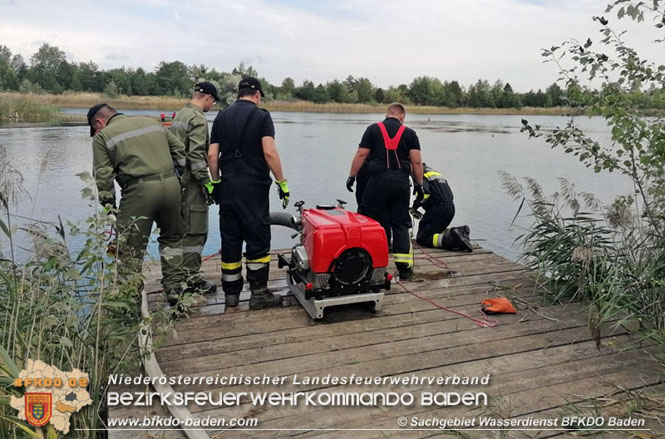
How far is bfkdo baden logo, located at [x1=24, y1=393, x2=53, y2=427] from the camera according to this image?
6.14 feet

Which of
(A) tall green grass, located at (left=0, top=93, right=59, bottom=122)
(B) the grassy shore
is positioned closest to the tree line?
(B) the grassy shore

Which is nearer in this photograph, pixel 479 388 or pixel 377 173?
pixel 479 388

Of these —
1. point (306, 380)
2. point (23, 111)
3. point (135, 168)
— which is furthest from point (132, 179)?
point (23, 111)

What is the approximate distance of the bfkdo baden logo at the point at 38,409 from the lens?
6.14 feet

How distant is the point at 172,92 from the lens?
58.4 meters

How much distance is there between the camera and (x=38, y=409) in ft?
6.18

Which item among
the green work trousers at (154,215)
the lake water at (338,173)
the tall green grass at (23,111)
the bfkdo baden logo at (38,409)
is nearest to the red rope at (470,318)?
the green work trousers at (154,215)

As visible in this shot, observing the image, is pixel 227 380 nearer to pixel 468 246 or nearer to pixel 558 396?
pixel 558 396

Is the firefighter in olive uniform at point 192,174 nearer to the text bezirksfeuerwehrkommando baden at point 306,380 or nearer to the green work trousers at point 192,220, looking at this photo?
the green work trousers at point 192,220

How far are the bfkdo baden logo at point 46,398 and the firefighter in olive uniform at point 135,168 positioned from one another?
108cm

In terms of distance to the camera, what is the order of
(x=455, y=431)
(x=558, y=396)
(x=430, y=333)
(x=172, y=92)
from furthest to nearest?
(x=172, y=92) → (x=430, y=333) → (x=558, y=396) → (x=455, y=431)

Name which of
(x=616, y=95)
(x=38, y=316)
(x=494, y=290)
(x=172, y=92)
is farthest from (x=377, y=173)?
(x=172, y=92)

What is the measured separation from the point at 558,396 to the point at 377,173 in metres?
2.22

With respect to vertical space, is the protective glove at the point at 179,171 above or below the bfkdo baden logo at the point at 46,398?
above
